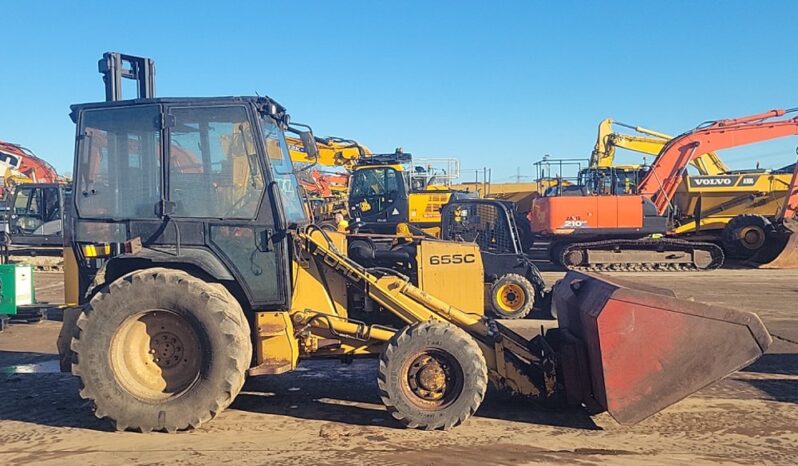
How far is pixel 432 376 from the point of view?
4840mm

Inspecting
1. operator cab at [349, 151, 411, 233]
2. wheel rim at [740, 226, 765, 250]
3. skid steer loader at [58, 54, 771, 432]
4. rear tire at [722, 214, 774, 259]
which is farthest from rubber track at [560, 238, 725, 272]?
skid steer loader at [58, 54, 771, 432]

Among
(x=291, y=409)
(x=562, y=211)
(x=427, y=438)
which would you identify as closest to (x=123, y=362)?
(x=291, y=409)

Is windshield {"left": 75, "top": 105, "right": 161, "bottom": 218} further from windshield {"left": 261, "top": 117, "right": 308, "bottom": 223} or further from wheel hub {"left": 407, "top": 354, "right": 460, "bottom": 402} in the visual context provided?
wheel hub {"left": 407, "top": 354, "right": 460, "bottom": 402}

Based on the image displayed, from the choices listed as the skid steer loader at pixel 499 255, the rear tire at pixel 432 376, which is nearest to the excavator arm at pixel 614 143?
the skid steer loader at pixel 499 255

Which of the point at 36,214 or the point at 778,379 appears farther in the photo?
the point at 36,214

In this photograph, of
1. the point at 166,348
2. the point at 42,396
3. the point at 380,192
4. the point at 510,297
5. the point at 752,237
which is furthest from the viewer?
the point at 380,192

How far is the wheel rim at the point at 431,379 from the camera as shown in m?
4.84

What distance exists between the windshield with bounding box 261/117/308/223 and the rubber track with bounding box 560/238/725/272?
1086 centimetres

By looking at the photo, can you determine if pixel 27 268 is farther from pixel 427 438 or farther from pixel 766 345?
pixel 766 345

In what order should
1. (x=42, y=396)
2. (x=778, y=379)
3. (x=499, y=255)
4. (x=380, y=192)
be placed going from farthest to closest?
(x=380, y=192) < (x=499, y=255) < (x=778, y=379) < (x=42, y=396)

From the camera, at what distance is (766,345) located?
14.7ft

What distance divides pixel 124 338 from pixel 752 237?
1546 cm

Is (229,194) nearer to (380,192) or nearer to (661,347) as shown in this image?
(661,347)

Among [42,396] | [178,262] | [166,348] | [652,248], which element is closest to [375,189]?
[652,248]
